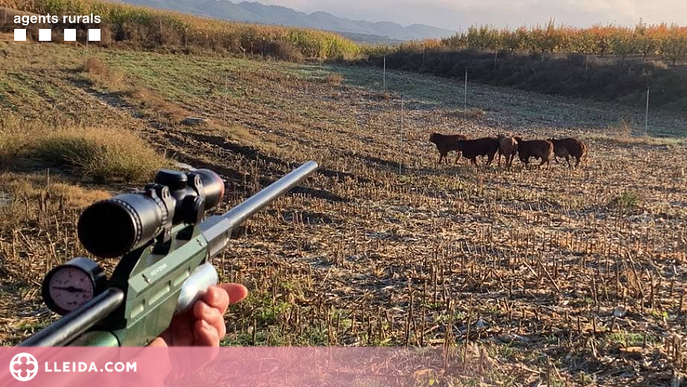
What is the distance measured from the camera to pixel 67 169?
10.3m

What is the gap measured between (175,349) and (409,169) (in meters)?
10.8

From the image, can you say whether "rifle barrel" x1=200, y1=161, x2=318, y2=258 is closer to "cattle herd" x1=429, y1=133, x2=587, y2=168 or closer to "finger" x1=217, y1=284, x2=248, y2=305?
"finger" x1=217, y1=284, x2=248, y2=305

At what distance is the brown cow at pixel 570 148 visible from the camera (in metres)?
13.8

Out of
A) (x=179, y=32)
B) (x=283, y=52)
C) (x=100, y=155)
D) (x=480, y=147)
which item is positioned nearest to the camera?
(x=100, y=155)

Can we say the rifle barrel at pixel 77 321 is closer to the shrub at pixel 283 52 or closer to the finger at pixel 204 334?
the finger at pixel 204 334

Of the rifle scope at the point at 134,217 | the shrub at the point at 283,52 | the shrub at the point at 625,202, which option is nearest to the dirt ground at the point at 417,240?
the shrub at the point at 625,202

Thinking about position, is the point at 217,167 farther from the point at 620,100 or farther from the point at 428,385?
the point at 620,100

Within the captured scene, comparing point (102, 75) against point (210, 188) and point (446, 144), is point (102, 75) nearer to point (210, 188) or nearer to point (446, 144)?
point (446, 144)

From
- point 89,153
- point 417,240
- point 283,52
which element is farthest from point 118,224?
point 283,52

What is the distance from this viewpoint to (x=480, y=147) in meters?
13.6

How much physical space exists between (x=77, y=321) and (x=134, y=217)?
0.26 meters

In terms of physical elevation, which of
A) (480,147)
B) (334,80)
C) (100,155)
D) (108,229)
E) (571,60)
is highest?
(571,60)
